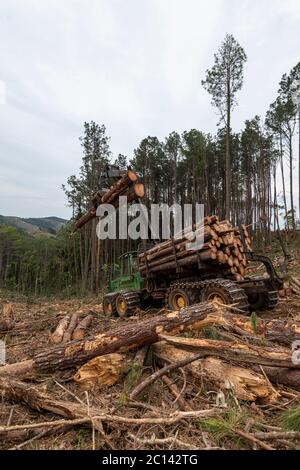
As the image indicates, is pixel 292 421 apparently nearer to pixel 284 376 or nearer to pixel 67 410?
pixel 284 376

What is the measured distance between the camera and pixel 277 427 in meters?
2.73

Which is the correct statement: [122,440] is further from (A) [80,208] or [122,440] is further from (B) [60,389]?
(A) [80,208]

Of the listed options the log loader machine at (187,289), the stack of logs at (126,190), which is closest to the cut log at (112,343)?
the log loader machine at (187,289)

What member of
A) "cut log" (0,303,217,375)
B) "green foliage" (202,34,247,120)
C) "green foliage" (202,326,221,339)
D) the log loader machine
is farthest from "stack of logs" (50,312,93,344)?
"green foliage" (202,34,247,120)

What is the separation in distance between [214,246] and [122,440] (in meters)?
5.43

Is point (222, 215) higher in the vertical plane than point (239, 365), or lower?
higher

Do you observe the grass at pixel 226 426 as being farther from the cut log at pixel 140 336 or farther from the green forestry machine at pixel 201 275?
the green forestry machine at pixel 201 275

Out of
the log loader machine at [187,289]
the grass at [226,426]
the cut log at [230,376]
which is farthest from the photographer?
the log loader machine at [187,289]

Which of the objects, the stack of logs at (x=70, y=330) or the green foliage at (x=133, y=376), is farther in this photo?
the stack of logs at (x=70, y=330)

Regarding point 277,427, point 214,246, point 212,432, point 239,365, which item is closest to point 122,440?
point 212,432

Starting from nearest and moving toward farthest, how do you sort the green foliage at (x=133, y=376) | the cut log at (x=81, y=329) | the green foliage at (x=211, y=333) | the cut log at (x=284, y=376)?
1. the cut log at (x=284, y=376)
2. the green foliage at (x=133, y=376)
3. the green foliage at (x=211, y=333)
4. the cut log at (x=81, y=329)

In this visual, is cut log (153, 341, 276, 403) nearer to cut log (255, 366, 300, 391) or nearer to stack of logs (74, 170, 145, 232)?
cut log (255, 366, 300, 391)

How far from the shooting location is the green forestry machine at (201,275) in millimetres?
7574

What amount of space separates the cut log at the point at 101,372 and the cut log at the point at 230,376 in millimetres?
635
